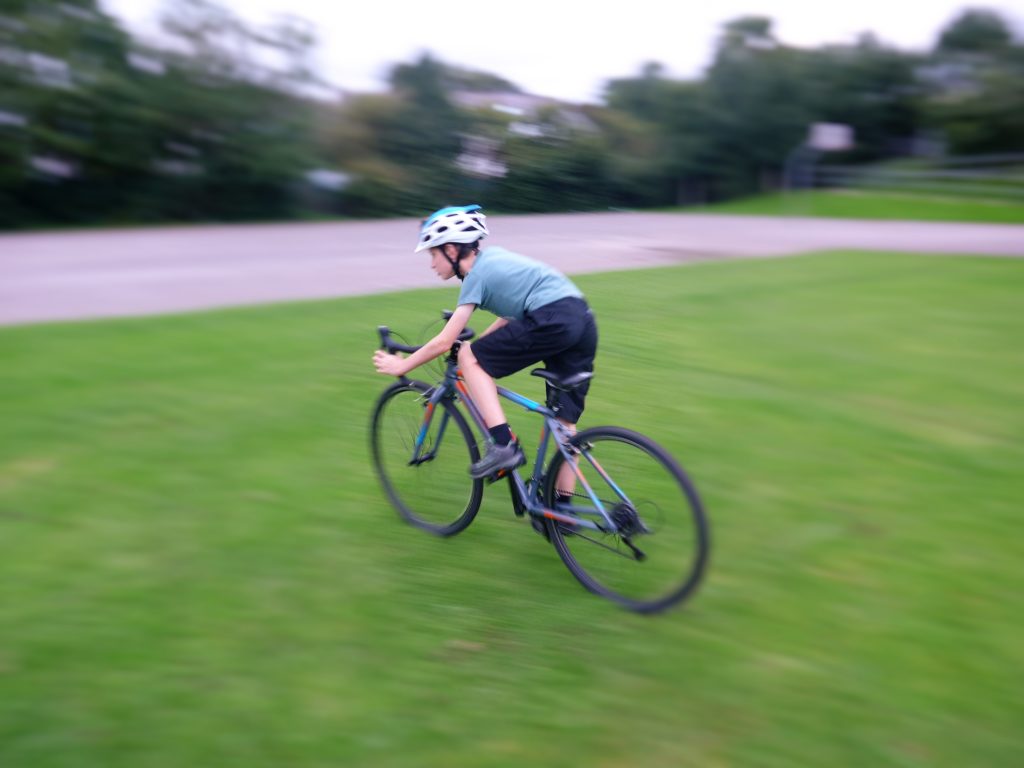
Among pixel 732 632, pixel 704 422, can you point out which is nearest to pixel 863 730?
pixel 732 632

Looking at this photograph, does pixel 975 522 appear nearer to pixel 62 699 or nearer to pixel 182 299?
pixel 62 699

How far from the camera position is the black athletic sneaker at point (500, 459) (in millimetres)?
4219

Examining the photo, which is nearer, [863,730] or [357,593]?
[863,730]

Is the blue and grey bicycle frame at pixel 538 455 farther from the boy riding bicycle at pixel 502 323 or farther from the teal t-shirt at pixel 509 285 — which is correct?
the teal t-shirt at pixel 509 285

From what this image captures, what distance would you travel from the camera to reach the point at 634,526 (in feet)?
12.9

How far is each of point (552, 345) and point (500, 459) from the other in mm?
582

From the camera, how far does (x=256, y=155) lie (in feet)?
73.6

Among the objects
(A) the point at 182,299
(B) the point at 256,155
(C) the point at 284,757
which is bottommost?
(C) the point at 284,757

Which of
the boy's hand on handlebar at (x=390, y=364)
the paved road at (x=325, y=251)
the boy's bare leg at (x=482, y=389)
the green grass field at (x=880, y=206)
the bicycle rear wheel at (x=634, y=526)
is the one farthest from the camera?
the green grass field at (x=880, y=206)

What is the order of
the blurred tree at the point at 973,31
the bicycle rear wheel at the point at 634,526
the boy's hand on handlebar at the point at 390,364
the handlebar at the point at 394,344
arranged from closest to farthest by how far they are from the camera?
1. the bicycle rear wheel at the point at 634,526
2. the boy's hand on handlebar at the point at 390,364
3. the handlebar at the point at 394,344
4. the blurred tree at the point at 973,31

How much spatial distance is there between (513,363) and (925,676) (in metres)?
2.13

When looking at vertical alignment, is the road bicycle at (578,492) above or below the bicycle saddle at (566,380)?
below

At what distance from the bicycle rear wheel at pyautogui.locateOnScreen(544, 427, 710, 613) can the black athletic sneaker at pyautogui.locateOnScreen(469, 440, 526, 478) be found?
0.61ft

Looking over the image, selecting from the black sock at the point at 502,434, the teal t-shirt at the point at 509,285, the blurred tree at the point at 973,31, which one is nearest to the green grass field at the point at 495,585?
the black sock at the point at 502,434
